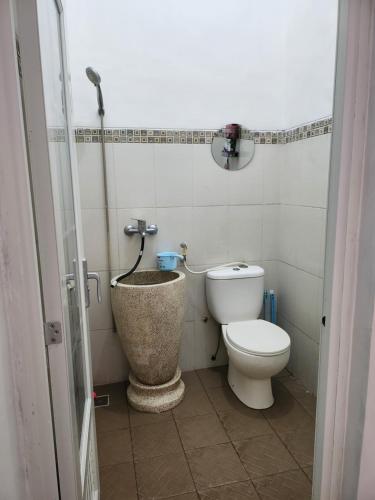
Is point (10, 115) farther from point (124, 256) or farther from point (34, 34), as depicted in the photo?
point (124, 256)

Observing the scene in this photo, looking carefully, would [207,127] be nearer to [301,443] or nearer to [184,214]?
[184,214]

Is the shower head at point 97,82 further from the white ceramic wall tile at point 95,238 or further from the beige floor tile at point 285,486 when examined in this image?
the beige floor tile at point 285,486

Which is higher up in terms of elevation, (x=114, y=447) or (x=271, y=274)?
(x=271, y=274)

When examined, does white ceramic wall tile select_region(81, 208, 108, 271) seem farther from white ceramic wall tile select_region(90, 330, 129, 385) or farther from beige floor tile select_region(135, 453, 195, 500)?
beige floor tile select_region(135, 453, 195, 500)

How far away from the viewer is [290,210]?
228 centimetres

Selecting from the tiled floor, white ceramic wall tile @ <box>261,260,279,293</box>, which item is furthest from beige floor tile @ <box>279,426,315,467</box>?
white ceramic wall tile @ <box>261,260,279,293</box>

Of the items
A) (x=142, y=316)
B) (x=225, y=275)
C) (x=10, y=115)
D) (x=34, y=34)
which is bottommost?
(x=142, y=316)

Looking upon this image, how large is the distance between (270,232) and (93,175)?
4.01 ft

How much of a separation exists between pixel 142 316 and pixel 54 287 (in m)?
1.16

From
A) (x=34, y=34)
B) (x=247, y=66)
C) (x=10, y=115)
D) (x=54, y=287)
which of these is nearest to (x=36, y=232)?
(x=54, y=287)

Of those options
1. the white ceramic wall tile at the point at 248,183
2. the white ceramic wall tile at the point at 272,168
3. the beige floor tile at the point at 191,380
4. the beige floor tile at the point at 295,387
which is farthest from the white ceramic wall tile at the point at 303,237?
the beige floor tile at the point at 191,380

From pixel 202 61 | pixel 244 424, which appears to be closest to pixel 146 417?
pixel 244 424

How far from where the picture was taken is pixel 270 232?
241cm

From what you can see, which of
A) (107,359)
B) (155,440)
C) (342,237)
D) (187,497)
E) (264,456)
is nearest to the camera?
(342,237)
